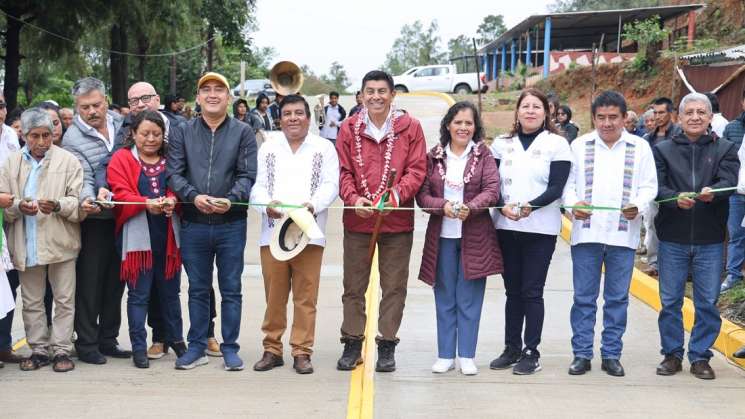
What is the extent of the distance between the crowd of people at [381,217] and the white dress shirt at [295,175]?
1 cm

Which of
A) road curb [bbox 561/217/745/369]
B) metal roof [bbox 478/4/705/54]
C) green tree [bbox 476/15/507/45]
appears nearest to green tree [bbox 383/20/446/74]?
green tree [bbox 476/15/507/45]

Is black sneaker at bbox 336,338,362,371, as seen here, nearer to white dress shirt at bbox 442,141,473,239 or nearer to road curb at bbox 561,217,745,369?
white dress shirt at bbox 442,141,473,239

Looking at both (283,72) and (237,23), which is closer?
(283,72)

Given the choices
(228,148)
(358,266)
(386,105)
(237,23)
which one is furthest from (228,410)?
(237,23)

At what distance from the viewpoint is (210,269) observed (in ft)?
20.7

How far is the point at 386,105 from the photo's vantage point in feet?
20.3

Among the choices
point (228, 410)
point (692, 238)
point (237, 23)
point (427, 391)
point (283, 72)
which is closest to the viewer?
point (228, 410)

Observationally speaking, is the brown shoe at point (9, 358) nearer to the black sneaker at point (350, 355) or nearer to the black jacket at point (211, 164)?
the black jacket at point (211, 164)

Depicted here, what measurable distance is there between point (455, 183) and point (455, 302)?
86cm

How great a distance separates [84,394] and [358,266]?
6.57ft

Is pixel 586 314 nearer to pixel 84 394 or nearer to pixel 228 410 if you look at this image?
pixel 228 410

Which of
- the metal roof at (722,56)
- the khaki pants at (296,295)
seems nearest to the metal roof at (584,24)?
the metal roof at (722,56)

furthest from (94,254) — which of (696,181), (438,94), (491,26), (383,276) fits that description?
(491,26)

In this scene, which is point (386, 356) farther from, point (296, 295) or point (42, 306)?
point (42, 306)
